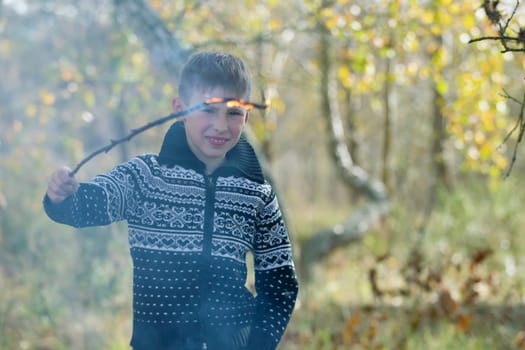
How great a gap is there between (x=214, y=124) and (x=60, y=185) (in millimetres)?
496

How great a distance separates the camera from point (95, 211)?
77.7 inches

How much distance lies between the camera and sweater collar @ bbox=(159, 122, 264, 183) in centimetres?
214

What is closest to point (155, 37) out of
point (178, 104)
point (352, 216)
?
point (178, 104)

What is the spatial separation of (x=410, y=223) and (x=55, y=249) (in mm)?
4793

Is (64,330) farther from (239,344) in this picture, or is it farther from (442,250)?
(442,250)

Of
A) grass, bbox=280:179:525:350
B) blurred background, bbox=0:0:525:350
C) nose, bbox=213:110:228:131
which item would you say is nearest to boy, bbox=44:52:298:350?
nose, bbox=213:110:228:131

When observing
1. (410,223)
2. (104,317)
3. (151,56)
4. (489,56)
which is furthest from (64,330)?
(410,223)

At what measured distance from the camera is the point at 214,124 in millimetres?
2068

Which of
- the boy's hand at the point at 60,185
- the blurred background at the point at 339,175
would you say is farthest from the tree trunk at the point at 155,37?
the boy's hand at the point at 60,185

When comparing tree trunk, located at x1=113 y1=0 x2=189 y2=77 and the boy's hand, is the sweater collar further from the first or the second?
tree trunk, located at x1=113 y1=0 x2=189 y2=77

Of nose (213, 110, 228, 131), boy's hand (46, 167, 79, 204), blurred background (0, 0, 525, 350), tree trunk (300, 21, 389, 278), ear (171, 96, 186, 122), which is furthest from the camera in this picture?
tree trunk (300, 21, 389, 278)

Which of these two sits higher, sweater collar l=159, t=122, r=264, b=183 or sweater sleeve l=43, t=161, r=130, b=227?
sweater collar l=159, t=122, r=264, b=183

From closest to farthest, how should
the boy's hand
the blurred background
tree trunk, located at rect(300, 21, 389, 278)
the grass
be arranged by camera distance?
the boy's hand, the blurred background, the grass, tree trunk, located at rect(300, 21, 389, 278)

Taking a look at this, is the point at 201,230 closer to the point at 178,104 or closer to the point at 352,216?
the point at 178,104
